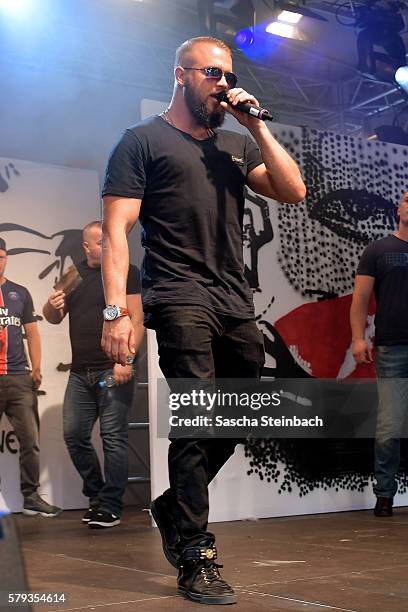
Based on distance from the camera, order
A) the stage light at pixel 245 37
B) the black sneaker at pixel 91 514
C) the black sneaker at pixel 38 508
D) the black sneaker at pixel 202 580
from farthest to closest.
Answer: the stage light at pixel 245 37
the black sneaker at pixel 38 508
the black sneaker at pixel 91 514
the black sneaker at pixel 202 580

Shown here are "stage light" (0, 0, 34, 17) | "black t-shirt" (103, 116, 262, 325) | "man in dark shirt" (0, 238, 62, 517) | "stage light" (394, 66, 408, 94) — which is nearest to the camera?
"black t-shirt" (103, 116, 262, 325)

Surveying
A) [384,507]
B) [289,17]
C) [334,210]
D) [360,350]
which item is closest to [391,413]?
[360,350]

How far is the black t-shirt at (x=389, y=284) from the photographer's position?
4637 mm

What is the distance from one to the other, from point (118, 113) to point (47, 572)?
4.58 metres

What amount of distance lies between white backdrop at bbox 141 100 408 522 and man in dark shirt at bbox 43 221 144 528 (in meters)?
0.34

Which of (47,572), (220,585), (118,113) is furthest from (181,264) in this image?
(118,113)

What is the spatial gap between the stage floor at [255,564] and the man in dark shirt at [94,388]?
32 centimetres

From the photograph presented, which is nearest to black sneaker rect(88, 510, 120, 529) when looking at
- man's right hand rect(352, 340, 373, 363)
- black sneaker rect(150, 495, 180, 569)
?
man's right hand rect(352, 340, 373, 363)

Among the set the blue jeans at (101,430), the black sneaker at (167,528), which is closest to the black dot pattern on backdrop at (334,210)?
the blue jeans at (101,430)

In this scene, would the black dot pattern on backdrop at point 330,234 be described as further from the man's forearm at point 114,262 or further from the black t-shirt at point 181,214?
the man's forearm at point 114,262

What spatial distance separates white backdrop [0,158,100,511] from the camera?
216 inches

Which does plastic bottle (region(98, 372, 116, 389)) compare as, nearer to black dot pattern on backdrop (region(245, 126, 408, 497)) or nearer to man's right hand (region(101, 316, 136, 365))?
black dot pattern on backdrop (region(245, 126, 408, 497))

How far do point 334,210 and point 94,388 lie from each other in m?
1.71

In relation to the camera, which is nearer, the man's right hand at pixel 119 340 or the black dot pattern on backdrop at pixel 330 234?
the man's right hand at pixel 119 340
